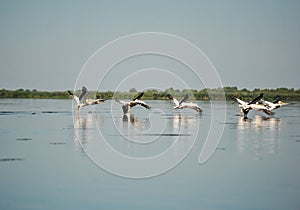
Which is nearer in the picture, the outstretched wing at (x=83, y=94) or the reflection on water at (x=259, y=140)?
the reflection on water at (x=259, y=140)

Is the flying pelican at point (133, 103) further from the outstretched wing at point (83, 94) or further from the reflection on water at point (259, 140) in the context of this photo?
the reflection on water at point (259, 140)

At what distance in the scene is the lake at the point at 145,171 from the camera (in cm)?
974

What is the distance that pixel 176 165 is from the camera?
44.7 ft

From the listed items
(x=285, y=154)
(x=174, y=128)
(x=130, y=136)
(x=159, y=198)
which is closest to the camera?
(x=159, y=198)

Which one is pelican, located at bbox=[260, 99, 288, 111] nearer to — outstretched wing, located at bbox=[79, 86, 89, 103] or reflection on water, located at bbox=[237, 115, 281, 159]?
reflection on water, located at bbox=[237, 115, 281, 159]

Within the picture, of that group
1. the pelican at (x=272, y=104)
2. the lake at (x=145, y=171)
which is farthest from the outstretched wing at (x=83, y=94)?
the pelican at (x=272, y=104)

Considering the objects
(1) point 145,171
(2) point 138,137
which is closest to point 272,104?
(2) point 138,137

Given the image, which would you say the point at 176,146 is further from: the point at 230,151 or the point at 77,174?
the point at 77,174

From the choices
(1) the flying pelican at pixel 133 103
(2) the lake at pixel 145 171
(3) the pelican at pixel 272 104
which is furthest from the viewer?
(3) the pelican at pixel 272 104

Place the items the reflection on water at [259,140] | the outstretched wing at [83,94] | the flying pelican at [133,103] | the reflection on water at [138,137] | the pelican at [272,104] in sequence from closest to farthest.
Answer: the reflection on water at [259,140] < the reflection on water at [138,137] < the flying pelican at [133,103] < the outstretched wing at [83,94] < the pelican at [272,104]

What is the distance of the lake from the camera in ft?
32.0

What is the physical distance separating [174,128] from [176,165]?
394 inches

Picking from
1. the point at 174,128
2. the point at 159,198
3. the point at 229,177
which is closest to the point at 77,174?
the point at 159,198

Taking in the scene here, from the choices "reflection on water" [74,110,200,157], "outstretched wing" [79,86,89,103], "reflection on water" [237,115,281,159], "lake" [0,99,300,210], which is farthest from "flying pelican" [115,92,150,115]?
"lake" [0,99,300,210]
